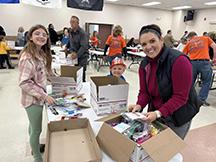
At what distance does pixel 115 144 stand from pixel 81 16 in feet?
34.3

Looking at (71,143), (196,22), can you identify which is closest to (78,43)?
(71,143)

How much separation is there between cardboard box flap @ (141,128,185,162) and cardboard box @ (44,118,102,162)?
0.23 m

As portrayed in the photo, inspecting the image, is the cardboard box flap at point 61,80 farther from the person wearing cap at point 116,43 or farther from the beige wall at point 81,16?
the beige wall at point 81,16

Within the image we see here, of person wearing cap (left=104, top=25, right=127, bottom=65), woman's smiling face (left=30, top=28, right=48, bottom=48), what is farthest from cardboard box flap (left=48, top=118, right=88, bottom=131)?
person wearing cap (left=104, top=25, right=127, bottom=65)

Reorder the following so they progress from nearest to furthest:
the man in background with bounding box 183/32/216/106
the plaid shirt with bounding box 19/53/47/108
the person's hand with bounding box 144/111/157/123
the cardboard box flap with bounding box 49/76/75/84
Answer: the person's hand with bounding box 144/111/157/123
the plaid shirt with bounding box 19/53/47/108
the cardboard box flap with bounding box 49/76/75/84
the man in background with bounding box 183/32/216/106

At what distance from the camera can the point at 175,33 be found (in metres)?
13.0

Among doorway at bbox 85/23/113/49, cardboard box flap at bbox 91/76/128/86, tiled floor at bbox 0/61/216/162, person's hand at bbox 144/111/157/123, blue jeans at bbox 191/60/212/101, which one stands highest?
doorway at bbox 85/23/113/49

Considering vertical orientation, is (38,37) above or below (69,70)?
above

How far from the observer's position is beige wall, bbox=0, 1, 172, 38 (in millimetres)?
9344

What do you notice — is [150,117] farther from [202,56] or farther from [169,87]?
[202,56]

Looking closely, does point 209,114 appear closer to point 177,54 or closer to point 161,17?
point 177,54

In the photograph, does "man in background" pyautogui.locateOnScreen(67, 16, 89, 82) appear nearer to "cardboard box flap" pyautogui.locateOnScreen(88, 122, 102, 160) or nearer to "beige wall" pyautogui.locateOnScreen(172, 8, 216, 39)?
"cardboard box flap" pyautogui.locateOnScreen(88, 122, 102, 160)

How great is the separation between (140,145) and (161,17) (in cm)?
1299

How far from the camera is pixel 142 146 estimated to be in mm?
882
